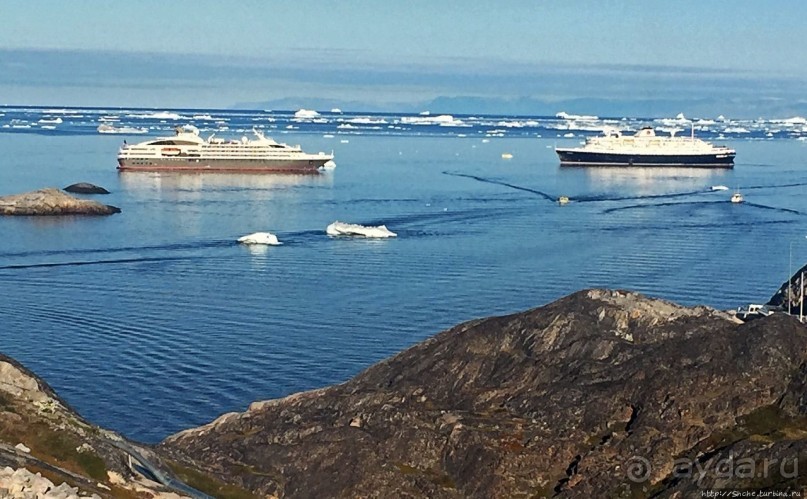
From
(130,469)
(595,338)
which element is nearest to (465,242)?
(595,338)

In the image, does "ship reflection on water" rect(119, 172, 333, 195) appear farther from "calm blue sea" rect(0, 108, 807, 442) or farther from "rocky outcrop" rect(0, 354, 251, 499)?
"rocky outcrop" rect(0, 354, 251, 499)

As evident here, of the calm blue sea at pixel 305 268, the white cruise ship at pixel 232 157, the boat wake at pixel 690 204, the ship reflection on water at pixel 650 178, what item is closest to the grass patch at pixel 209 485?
the calm blue sea at pixel 305 268

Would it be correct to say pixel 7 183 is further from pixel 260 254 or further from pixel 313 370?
pixel 313 370

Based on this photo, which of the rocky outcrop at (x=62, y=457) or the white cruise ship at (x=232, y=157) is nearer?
the rocky outcrop at (x=62, y=457)

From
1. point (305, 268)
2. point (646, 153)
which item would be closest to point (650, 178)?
point (646, 153)

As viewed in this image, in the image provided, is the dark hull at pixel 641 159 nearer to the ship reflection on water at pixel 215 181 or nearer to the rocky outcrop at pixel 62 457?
the ship reflection on water at pixel 215 181

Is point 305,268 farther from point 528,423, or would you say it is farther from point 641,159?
point 641,159
